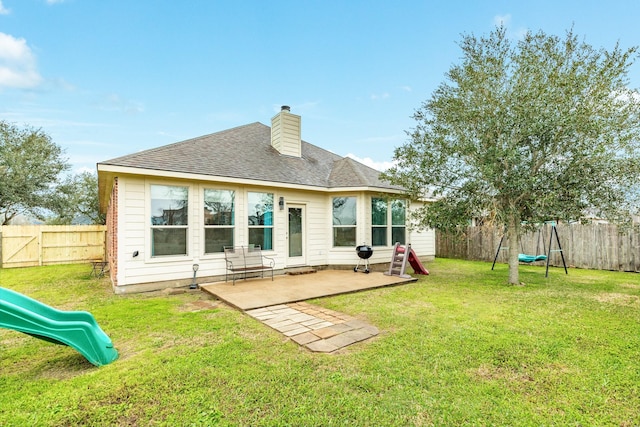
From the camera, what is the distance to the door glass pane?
8.98 meters


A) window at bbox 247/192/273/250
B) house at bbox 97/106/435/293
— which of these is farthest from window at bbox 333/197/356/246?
window at bbox 247/192/273/250

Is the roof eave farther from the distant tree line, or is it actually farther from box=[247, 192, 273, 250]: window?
the distant tree line

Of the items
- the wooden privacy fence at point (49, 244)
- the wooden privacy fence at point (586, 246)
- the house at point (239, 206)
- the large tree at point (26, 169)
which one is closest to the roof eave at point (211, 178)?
the house at point (239, 206)

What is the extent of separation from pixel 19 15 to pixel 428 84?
13.2 meters

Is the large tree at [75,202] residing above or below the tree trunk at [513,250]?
above

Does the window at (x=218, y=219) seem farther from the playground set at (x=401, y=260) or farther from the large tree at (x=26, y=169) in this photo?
the large tree at (x=26, y=169)

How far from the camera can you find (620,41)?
649cm

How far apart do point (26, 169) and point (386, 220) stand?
17761 mm

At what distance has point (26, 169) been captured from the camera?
49.2 feet

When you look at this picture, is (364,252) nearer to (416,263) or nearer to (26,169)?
(416,263)

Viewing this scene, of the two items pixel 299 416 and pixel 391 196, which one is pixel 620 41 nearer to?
pixel 391 196

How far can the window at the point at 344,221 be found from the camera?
9.48 m

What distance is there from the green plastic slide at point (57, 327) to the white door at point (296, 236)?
5711mm

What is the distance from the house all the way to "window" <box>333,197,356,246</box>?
32 mm
